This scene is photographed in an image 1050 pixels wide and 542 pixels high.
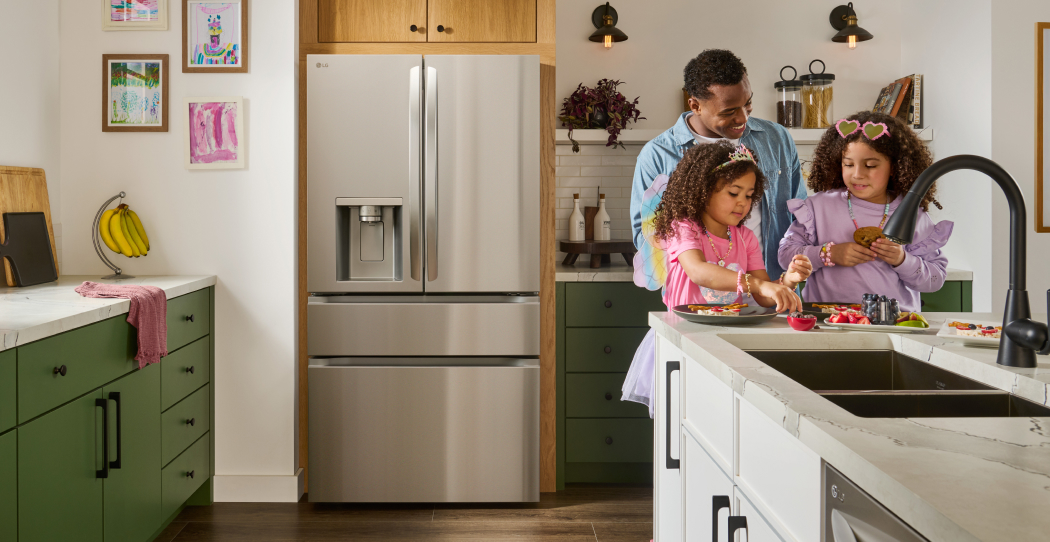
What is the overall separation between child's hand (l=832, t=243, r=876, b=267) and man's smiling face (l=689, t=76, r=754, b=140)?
0.48 meters

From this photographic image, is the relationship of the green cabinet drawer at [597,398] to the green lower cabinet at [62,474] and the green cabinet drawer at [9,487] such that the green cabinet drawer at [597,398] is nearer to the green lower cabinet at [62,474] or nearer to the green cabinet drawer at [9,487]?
the green lower cabinet at [62,474]

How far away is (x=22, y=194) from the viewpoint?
2.43 meters

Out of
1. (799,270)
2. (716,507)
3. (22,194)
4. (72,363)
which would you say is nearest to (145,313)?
(72,363)

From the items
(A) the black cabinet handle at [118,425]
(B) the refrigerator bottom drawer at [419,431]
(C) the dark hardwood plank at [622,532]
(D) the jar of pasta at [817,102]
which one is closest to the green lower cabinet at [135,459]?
(A) the black cabinet handle at [118,425]

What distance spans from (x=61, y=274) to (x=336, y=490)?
4.41 feet

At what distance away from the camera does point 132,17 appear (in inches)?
106

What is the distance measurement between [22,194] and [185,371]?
824mm

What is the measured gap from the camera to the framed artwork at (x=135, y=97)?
270 cm

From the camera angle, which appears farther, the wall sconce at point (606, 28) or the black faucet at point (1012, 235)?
the wall sconce at point (606, 28)

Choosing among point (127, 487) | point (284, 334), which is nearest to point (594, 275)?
point (284, 334)

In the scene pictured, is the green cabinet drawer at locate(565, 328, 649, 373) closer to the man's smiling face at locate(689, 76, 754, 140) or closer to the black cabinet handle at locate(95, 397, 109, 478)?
the man's smiling face at locate(689, 76, 754, 140)

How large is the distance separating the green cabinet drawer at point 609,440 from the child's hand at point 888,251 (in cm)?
132

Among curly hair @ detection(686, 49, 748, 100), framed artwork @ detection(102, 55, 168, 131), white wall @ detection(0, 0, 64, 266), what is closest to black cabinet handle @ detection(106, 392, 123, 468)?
white wall @ detection(0, 0, 64, 266)

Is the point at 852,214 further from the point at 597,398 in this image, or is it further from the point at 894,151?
the point at 597,398
